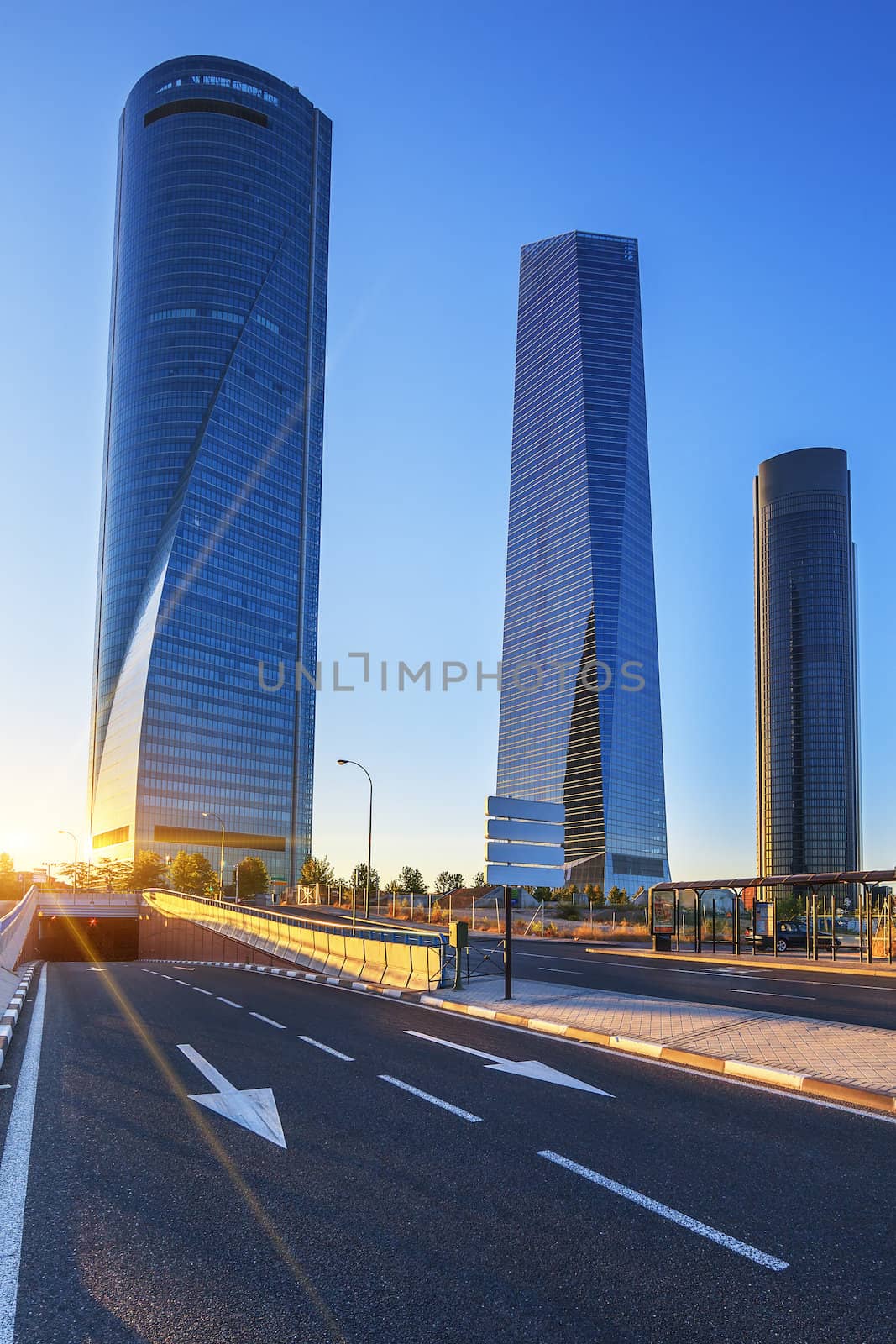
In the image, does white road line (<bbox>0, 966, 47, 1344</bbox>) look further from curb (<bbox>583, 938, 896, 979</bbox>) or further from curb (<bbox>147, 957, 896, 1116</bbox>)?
curb (<bbox>583, 938, 896, 979</bbox>)

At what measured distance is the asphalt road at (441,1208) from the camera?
4.47 metres

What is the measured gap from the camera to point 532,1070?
1083 cm

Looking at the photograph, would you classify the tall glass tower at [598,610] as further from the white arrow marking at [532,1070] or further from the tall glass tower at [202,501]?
the white arrow marking at [532,1070]

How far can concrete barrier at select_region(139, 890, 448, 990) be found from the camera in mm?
20578

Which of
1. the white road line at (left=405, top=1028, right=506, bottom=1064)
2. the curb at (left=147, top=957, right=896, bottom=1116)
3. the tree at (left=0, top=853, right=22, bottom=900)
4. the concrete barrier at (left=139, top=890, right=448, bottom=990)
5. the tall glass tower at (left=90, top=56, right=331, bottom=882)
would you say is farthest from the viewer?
the tall glass tower at (left=90, top=56, right=331, bottom=882)

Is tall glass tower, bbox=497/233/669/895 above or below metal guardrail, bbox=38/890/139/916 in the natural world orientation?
above

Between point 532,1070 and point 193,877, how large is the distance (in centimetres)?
11401

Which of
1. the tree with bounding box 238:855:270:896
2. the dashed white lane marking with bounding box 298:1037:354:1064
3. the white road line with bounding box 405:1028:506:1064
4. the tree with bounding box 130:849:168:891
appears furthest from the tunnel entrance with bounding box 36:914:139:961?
the white road line with bounding box 405:1028:506:1064

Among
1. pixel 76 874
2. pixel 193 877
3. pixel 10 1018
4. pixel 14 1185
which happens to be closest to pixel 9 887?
pixel 193 877

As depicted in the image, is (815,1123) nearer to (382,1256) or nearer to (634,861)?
(382,1256)

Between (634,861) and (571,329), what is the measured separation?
112 meters

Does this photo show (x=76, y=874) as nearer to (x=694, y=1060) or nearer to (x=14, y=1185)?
(x=694, y=1060)

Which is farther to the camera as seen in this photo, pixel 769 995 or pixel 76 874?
pixel 76 874

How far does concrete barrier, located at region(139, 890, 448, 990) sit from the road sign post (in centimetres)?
300
